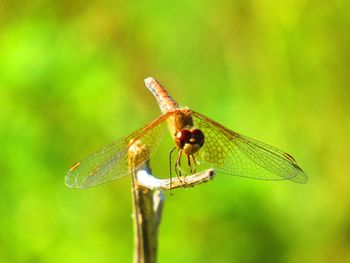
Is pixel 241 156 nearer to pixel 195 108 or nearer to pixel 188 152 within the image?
pixel 188 152

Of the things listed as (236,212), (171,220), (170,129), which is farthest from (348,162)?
(170,129)

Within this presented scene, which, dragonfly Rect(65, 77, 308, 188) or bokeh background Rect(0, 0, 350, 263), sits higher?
bokeh background Rect(0, 0, 350, 263)

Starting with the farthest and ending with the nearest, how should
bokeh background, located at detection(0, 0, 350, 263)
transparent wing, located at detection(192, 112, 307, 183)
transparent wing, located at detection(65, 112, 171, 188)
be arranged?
bokeh background, located at detection(0, 0, 350, 263), transparent wing, located at detection(192, 112, 307, 183), transparent wing, located at detection(65, 112, 171, 188)

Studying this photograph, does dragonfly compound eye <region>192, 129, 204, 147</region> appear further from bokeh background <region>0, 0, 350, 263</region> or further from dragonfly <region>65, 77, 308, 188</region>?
bokeh background <region>0, 0, 350, 263</region>

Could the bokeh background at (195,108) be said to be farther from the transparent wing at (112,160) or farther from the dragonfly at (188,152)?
the transparent wing at (112,160)

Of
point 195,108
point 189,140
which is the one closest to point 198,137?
point 189,140

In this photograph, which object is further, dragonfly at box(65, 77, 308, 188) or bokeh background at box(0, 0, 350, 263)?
bokeh background at box(0, 0, 350, 263)

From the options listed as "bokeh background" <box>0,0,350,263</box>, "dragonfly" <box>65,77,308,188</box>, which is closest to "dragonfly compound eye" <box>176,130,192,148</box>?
"dragonfly" <box>65,77,308,188</box>
